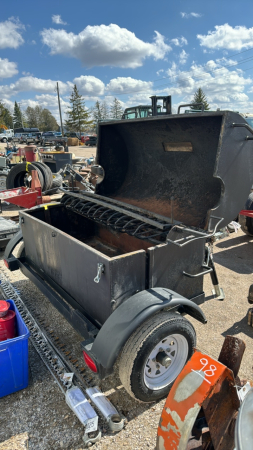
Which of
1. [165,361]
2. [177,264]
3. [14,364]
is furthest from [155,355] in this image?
[14,364]

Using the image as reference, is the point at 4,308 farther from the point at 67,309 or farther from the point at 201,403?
the point at 201,403

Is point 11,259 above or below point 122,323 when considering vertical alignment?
below

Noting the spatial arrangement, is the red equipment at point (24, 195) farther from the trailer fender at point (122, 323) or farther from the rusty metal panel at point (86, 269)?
the trailer fender at point (122, 323)

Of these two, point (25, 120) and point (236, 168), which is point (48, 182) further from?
point (25, 120)

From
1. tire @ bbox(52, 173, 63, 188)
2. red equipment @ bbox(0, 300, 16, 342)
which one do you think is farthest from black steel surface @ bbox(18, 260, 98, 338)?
tire @ bbox(52, 173, 63, 188)

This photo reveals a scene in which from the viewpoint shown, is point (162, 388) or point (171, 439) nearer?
point (171, 439)

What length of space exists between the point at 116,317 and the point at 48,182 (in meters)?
7.62

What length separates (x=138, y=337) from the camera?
86.0 inches

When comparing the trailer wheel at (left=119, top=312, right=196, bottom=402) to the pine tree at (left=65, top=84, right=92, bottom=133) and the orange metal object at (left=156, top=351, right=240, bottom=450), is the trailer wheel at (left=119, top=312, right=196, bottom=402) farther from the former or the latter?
the pine tree at (left=65, top=84, right=92, bottom=133)

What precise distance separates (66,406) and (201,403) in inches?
54.1

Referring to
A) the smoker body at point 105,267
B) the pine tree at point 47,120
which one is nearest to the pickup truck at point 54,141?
the smoker body at point 105,267

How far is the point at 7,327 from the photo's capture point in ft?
8.73

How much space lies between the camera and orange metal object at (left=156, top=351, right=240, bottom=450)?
1.52 metres

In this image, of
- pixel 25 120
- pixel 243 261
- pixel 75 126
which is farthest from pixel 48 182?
pixel 25 120
